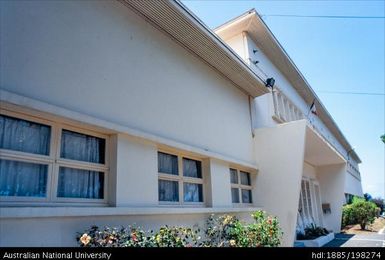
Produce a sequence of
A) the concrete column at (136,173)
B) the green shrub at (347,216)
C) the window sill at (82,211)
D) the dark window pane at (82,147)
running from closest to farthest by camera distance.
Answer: the window sill at (82,211)
the dark window pane at (82,147)
the concrete column at (136,173)
the green shrub at (347,216)

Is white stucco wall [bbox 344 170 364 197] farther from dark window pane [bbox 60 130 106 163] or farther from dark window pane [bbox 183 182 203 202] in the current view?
dark window pane [bbox 60 130 106 163]

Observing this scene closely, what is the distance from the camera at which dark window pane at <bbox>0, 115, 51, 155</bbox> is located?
3.65 metres

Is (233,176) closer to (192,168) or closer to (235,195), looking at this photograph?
(235,195)

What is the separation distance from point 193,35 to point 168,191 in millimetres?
3816

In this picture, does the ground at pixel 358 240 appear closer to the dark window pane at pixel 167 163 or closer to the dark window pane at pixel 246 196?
the dark window pane at pixel 246 196

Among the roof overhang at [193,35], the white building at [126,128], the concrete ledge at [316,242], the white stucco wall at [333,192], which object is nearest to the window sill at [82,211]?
the white building at [126,128]

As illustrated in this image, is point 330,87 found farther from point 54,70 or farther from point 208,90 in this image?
point 54,70

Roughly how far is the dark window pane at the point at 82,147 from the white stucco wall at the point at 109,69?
1.35 feet

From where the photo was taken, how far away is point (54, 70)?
419 centimetres

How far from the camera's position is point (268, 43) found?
13.2 m

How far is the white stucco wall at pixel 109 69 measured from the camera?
3.86 m

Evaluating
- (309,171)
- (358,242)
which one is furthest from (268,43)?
(358,242)

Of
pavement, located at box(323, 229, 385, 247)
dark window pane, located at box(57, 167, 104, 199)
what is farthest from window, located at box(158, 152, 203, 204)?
pavement, located at box(323, 229, 385, 247)
